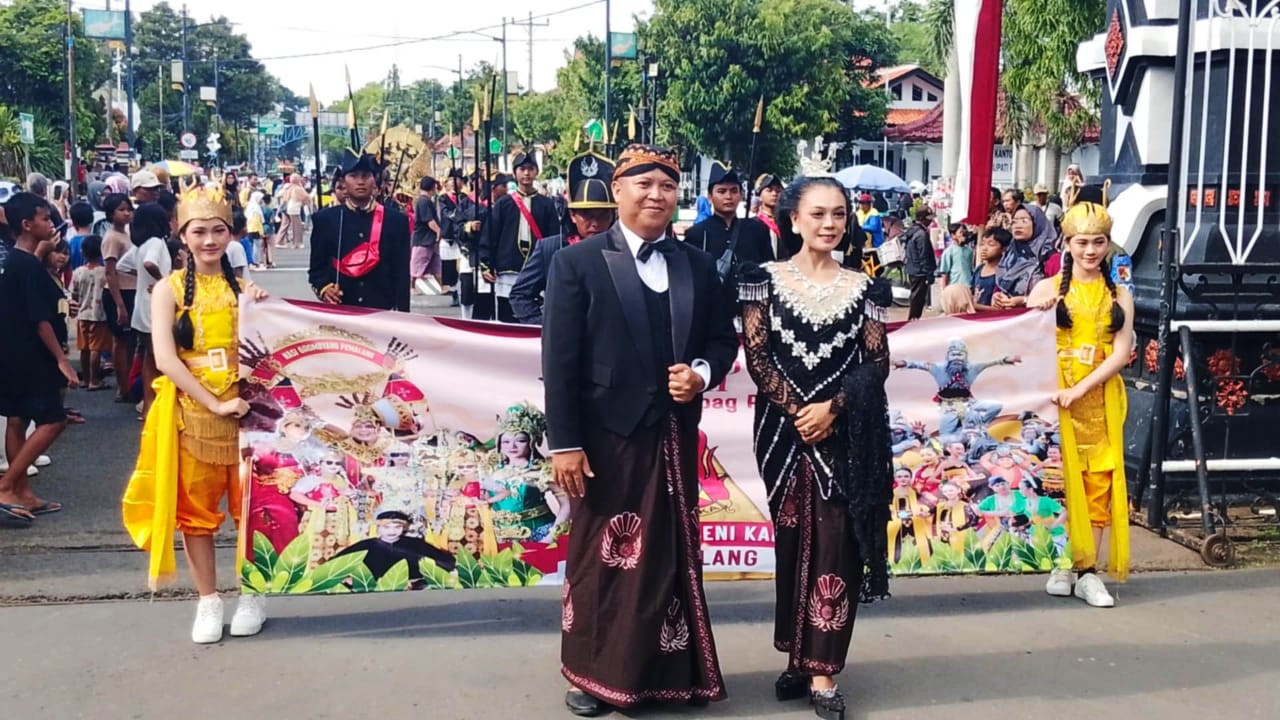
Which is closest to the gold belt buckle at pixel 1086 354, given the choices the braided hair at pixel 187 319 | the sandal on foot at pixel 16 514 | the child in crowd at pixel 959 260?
the braided hair at pixel 187 319

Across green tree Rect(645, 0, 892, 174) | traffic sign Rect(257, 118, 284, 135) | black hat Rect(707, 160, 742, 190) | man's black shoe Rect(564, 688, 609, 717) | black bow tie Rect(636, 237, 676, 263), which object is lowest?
man's black shoe Rect(564, 688, 609, 717)

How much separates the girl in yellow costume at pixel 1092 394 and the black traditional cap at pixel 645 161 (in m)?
2.03

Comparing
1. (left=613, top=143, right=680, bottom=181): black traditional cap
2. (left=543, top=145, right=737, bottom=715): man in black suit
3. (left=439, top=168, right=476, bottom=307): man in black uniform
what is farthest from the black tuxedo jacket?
(left=439, top=168, right=476, bottom=307): man in black uniform

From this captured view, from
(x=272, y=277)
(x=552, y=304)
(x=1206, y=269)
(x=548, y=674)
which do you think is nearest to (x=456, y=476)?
(x=548, y=674)

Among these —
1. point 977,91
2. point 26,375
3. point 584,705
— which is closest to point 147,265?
point 26,375

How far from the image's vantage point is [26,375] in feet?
23.2

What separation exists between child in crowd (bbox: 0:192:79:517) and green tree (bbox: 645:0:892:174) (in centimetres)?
2618

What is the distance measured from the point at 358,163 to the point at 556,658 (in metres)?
3.66

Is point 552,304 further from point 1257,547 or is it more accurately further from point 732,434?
point 1257,547

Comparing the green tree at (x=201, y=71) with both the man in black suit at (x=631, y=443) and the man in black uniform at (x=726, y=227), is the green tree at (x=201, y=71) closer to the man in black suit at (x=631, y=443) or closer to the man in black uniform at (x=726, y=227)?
the man in black uniform at (x=726, y=227)

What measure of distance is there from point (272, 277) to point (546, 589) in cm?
1756

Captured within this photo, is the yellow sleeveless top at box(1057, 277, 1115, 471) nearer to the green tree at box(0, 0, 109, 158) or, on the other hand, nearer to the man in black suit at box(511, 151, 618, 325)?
the man in black suit at box(511, 151, 618, 325)

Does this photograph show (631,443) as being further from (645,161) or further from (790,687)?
(790,687)

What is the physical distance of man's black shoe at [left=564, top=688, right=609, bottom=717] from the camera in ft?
14.5
